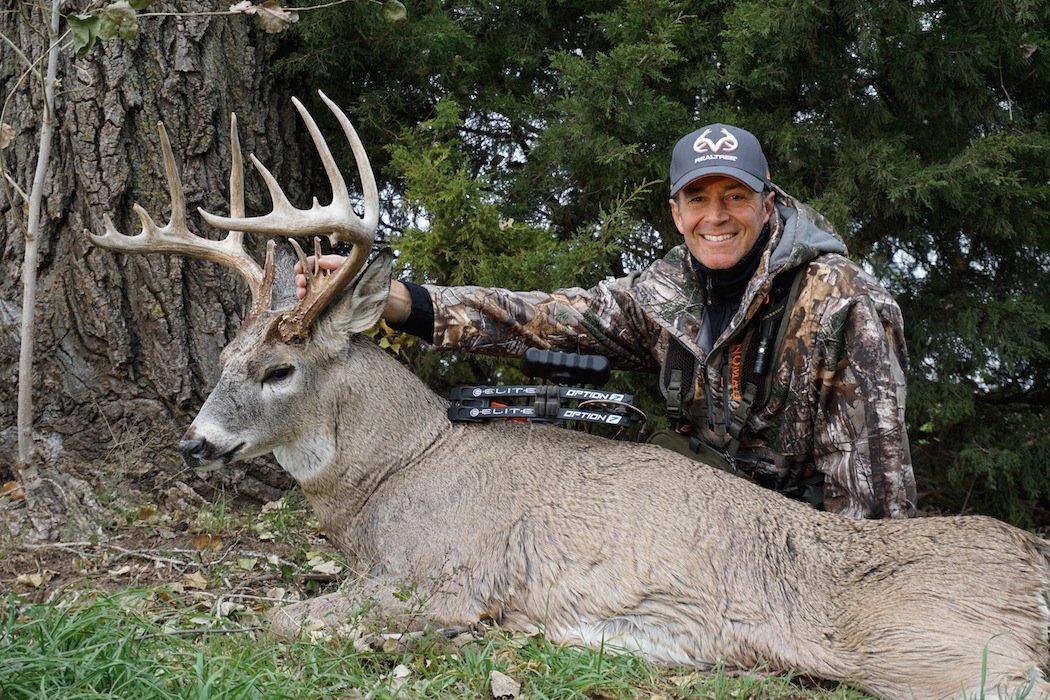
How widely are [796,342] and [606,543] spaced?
1.29 metres

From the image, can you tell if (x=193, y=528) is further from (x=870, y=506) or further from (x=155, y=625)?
(x=870, y=506)

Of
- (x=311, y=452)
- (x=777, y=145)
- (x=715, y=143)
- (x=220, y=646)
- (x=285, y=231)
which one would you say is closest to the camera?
(x=220, y=646)

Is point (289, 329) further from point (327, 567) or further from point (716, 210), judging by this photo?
point (716, 210)

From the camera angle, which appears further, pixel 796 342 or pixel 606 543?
pixel 796 342

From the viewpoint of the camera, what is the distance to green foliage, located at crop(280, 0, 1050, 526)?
5398mm

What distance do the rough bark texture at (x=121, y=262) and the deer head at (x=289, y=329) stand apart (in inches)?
30.0

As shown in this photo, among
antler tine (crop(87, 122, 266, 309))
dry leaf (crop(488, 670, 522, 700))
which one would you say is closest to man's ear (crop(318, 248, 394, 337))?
antler tine (crop(87, 122, 266, 309))

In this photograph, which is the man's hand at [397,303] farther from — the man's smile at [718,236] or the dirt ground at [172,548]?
the man's smile at [718,236]

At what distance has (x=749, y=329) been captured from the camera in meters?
4.65

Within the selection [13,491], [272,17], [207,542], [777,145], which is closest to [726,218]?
[777,145]

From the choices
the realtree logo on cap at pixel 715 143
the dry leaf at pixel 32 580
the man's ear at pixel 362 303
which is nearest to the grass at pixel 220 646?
the dry leaf at pixel 32 580

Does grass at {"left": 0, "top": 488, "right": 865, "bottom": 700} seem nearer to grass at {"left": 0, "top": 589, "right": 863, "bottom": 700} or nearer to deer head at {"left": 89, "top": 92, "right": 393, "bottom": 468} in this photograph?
Answer: grass at {"left": 0, "top": 589, "right": 863, "bottom": 700}

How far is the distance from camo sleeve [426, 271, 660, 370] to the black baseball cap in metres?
0.66

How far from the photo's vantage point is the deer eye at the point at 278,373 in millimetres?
4258
